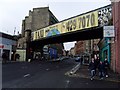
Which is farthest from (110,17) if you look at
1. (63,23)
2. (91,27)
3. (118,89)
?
(118,89)

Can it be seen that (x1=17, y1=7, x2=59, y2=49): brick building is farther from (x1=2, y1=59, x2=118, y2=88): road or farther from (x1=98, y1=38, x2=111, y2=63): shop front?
(x1=2, y1=59, x2=118, y2=88): road

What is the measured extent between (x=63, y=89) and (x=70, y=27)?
3056 cm

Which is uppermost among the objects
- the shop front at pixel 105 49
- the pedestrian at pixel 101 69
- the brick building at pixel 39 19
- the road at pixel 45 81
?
the brick building at pixel 39 19

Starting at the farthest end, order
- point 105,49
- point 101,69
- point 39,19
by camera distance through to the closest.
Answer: point 39,19 < point 105,49 < point 101,69

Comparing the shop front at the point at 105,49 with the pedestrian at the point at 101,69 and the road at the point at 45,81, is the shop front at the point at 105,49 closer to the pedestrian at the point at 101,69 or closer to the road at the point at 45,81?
the pedestrian at the point at 101,69

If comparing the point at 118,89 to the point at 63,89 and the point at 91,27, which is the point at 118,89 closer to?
the point at 63,89

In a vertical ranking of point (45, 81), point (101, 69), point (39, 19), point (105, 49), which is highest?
point (39, 19)

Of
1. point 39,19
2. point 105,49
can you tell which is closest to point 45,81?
point 105,49

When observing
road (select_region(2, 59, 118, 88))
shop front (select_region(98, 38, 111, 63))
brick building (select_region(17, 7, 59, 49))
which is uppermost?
brick building (select_region(17, 7, 59, 49))

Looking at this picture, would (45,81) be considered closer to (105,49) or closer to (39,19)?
(105,49)

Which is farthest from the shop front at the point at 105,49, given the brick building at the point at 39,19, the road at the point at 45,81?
the brick building at the point at 39,19

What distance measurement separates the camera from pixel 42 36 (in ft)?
190

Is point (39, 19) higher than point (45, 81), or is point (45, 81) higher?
point (39, 19)

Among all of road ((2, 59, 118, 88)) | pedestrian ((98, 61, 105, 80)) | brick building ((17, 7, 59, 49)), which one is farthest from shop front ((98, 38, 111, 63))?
brick building ((17, 7, 59, 49))
